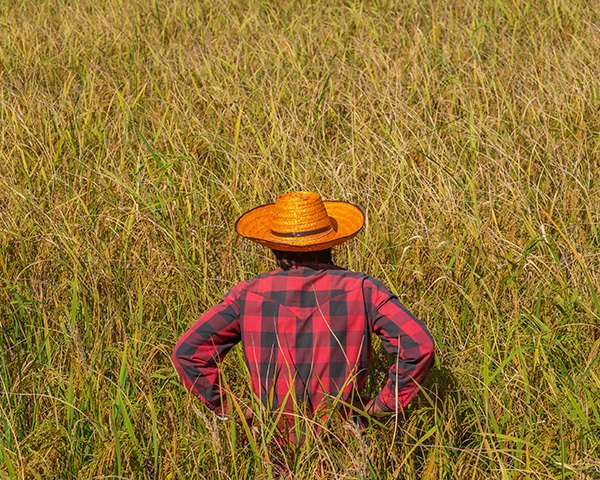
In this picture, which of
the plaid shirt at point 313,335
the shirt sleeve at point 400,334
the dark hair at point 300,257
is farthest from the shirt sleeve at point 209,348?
the shirt sleeve at point 400,334

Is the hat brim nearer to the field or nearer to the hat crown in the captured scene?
the hat crown

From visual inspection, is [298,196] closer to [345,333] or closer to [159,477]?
[345,333]

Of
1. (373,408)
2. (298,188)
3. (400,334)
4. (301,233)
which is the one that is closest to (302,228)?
(301,233)

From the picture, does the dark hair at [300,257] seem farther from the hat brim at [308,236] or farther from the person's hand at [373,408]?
the person's hand at [373,408]

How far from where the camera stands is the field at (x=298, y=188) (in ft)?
5.99

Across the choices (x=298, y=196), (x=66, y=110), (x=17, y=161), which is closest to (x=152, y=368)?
(x=298, y=196)

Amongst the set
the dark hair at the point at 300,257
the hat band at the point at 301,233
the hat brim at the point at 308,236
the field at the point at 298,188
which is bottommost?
the field at the point at 298,188

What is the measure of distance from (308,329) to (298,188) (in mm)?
1528

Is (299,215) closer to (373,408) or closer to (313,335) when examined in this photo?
(313,335)

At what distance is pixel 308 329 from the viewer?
1618 mm

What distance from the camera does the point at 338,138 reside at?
3533 millimetres

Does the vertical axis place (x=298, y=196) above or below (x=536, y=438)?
above

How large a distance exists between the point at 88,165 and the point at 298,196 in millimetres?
1956

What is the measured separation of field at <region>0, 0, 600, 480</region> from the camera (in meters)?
1.83
